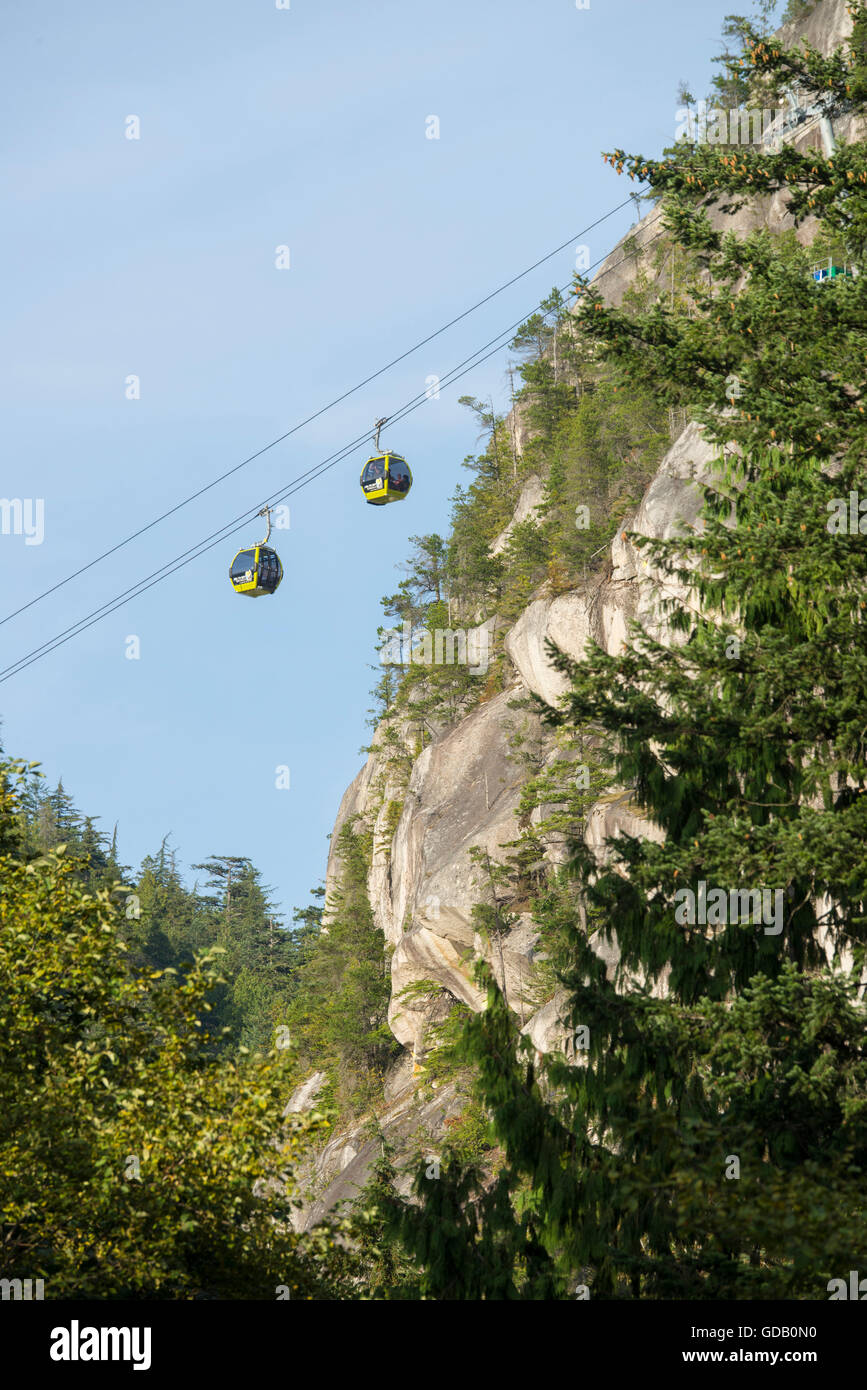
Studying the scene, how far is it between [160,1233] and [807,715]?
731cm

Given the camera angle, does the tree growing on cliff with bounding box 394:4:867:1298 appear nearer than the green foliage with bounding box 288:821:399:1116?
Yes

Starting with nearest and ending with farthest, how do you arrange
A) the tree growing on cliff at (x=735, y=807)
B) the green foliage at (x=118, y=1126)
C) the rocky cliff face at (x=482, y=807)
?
the green foliage at (x=118, y=1126) → the tree growing on cliff at (x=735, y=807) → the rocky cliff face at (x=482, y=807)

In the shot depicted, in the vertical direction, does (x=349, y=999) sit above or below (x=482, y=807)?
below

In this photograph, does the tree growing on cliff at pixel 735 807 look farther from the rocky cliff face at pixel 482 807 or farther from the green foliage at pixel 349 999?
the green foliage at pixel 349 999

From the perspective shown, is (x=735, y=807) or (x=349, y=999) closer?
(x=735, y=807)

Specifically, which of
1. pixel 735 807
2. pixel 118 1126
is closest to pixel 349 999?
pixel 735 807

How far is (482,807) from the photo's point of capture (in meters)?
47.2

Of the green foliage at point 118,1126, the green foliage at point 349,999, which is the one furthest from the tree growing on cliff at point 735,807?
the green foliage at point 349,999

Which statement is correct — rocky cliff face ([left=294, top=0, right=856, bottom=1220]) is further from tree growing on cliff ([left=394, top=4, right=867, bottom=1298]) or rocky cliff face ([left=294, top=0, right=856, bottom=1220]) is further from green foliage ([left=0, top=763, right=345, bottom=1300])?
green foliage ([left=0, top=763, right=345, bottom=1300])

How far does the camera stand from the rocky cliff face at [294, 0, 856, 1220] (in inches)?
1590

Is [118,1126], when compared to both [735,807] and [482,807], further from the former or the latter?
[482,807]

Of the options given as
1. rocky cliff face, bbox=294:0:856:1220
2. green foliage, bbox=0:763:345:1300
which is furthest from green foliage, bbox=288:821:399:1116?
green foliage, bbox=0:763:345:1300

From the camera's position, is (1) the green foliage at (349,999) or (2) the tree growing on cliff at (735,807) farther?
(1) the green foliage at (349,999)

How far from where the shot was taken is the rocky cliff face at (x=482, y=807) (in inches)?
1590
